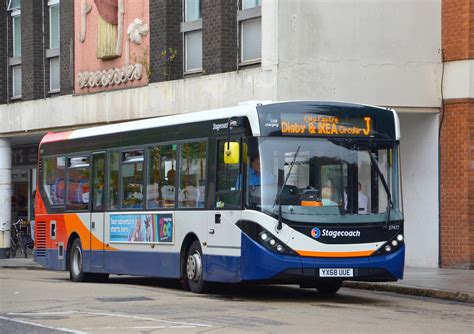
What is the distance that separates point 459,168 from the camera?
2545 cm

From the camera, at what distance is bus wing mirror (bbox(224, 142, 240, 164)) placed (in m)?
17.4

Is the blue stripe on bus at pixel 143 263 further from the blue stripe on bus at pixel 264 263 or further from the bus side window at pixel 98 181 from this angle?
the blue stripe on bus at pixel 264 263

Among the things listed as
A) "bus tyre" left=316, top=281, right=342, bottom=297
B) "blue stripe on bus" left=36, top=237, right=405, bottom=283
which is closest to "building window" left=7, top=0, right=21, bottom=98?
"blue stripe on bus" left=36, top=237, right=405, bottom=283

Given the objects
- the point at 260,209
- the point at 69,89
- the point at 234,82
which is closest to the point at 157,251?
the point at 260,209

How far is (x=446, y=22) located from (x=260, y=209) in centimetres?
1042

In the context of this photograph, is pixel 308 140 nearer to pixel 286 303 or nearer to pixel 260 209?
pixel 260 209

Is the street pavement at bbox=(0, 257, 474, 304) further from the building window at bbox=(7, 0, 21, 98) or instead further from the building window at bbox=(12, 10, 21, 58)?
the building window at bbox=(12, 10, 21, 58)

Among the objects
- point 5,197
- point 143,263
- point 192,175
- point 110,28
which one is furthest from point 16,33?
point 192,175

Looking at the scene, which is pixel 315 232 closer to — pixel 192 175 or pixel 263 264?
pixel 263 264

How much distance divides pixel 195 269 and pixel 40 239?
7.43 m

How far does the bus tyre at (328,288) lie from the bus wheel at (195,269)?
6.29ft

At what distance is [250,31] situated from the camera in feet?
91.1

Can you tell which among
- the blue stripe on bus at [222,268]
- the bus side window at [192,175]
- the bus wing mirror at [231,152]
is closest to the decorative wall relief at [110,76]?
the bus side window at [192,175]

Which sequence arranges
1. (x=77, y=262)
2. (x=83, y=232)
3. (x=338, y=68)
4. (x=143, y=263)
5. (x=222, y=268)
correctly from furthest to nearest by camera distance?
(x=338, y=68) → (x=77, y=262) → (x=83, y=232) → (x=143, y=263) → (x=222, y=268)
